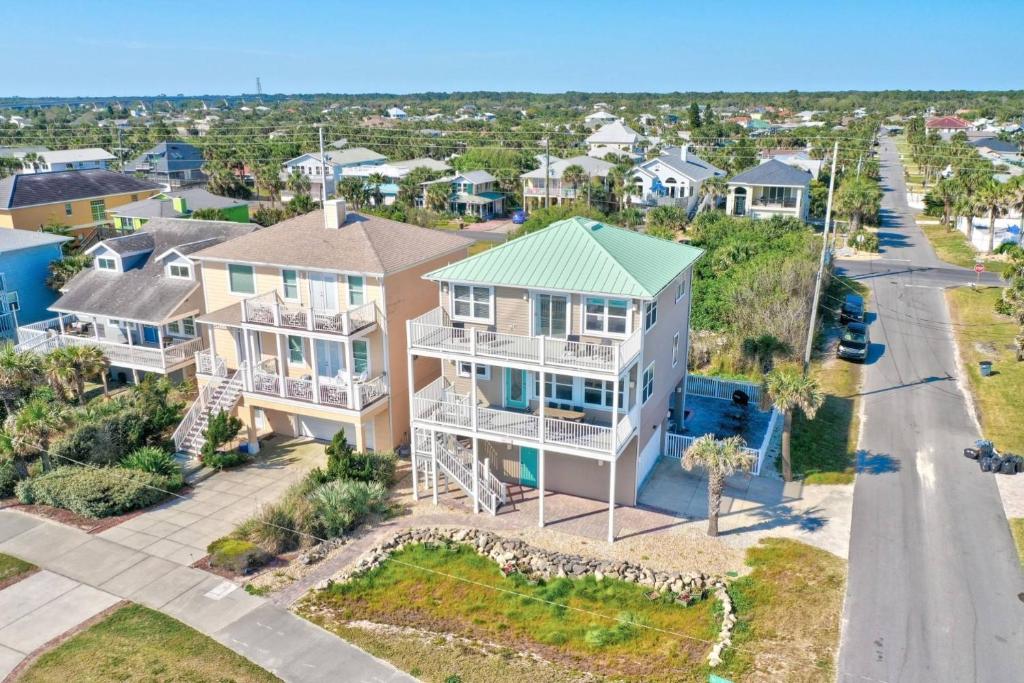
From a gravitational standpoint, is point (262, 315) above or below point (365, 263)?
below

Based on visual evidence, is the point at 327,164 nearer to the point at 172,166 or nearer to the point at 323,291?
A: the point at 172,166

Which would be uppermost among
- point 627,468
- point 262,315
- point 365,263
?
point 365,263

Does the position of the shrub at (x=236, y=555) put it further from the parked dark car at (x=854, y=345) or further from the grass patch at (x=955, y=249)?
the grass patch at (x=955, y=249)

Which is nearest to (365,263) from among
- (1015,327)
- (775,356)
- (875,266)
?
(775,356)

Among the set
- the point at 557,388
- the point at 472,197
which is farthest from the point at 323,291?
the point at 472,197

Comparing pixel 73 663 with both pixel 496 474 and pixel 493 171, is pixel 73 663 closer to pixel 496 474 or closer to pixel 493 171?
pixel 496 474

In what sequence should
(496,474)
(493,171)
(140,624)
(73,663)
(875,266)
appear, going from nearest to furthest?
(73,663)
(140,624)
(496,474)
(875,266)
(493,171)
